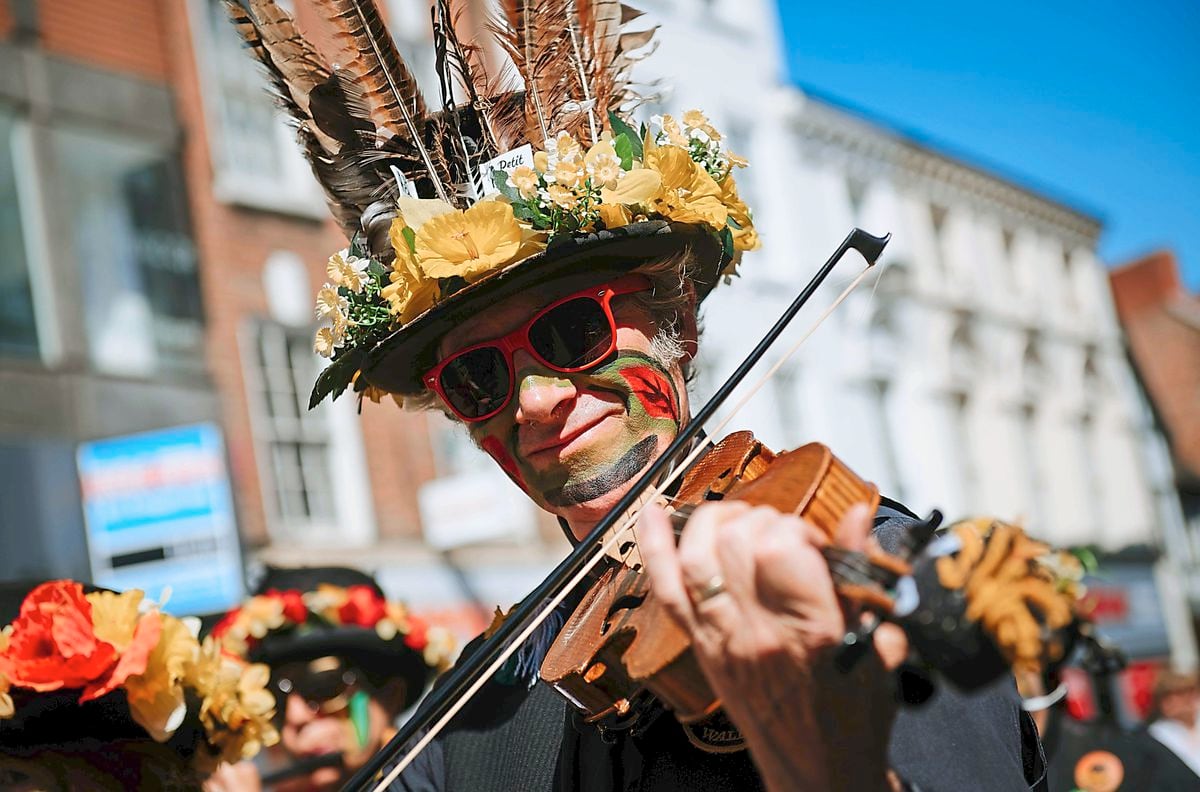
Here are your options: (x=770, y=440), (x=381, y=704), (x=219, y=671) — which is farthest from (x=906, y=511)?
(x=770, y=440)

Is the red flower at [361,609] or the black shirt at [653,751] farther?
the red flower at [361,609]

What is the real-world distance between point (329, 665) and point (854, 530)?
12.4ft

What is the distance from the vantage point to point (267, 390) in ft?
41.6

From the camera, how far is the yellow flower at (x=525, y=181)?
96.0 inches

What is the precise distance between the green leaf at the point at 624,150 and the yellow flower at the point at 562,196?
6.4 inches

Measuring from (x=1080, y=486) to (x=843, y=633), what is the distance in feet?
93.0

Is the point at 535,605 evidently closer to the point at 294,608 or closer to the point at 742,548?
the point at 742,548

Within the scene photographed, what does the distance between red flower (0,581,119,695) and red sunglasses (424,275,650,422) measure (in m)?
0.82

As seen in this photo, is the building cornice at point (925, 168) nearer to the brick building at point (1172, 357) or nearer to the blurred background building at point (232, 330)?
the blurred background building at point (232, 330)

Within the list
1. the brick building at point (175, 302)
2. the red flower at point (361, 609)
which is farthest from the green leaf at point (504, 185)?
the brick building at point (175, 302)

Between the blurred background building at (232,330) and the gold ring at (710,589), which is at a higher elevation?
the blurred background building at (232,330)

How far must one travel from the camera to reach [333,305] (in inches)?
104

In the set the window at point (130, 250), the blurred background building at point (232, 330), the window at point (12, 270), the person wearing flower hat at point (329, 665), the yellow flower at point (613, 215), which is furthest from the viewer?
the window at point (130, 250)

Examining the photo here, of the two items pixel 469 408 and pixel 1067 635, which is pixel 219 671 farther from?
pixel 1067 635
